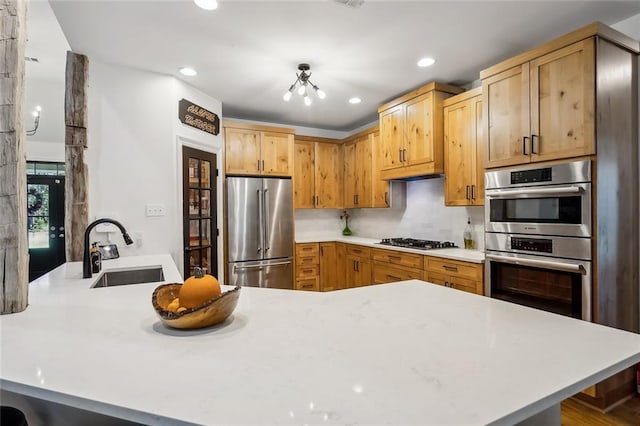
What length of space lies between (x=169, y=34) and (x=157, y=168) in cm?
120

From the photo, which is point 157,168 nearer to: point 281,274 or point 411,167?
point 281,274

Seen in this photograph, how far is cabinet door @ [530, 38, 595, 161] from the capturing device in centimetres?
202

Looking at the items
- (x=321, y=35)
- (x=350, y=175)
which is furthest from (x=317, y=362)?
(x=350, y=175)

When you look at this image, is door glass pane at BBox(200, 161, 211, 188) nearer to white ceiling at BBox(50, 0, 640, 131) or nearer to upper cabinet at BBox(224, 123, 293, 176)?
upper cabinet at BBox(224, 123, 293, 176)

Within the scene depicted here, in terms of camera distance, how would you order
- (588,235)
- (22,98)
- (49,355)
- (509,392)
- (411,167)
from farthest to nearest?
1. (411,167)
2. (588,235)
3. (22,98)
4. (49,355)
5. (509,392)

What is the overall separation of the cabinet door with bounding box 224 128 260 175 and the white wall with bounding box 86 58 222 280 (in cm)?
86

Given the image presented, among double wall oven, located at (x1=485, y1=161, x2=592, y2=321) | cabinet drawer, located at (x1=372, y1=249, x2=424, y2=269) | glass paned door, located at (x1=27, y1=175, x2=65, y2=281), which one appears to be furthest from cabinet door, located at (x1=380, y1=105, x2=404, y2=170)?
glass paned door, located at (x1=27, y1=175, x2=65, y2=281)

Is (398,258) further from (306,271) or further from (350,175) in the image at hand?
(350,175)

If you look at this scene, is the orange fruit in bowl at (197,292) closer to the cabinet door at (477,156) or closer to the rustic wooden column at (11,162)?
the rustic wooden column at (11,162)

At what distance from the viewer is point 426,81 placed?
3334mm

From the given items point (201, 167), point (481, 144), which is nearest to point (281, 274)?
point (201, 167)

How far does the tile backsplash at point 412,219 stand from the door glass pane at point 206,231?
1639mm

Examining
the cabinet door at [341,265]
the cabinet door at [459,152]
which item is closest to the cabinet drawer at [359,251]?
the cabinet door at [341,265]

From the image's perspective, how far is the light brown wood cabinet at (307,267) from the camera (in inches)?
178
